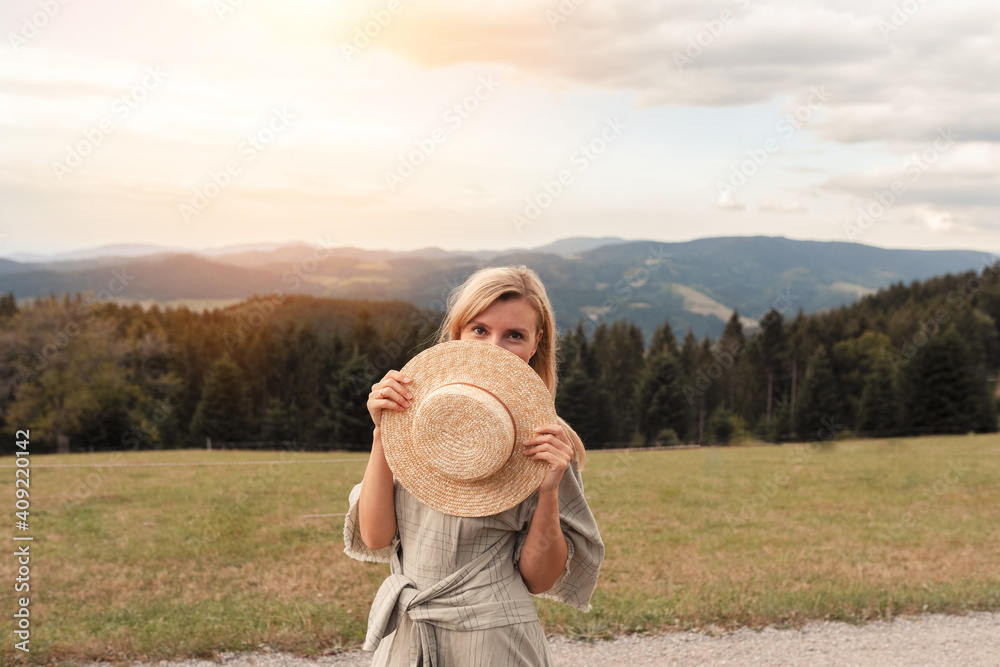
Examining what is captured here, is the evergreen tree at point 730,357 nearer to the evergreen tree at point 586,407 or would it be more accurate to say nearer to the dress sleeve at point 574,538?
the evergreen tree at point 586,407

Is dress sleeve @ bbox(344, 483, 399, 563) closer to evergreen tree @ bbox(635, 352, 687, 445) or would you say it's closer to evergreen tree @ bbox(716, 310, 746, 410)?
evergreen tree @ bbox(635, 352, 687, 445)

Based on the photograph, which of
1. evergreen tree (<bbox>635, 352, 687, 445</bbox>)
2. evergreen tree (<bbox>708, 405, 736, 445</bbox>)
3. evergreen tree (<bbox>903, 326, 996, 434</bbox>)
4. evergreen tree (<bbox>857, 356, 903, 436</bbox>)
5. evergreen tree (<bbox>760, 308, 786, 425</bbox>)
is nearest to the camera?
evergreen tree (<bbox>903, 326, 996, 434</bbox>)

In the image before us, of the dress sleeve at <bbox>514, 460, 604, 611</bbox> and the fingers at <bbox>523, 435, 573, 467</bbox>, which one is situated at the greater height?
the fingers at <bbox>523, 435, 573, 467</bbox>

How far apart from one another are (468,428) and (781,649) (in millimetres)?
5810

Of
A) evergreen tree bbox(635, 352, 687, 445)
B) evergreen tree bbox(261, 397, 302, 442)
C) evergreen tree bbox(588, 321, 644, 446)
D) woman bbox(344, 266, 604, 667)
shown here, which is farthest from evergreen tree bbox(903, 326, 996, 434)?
woman bbox(344, 266, 604, 667)

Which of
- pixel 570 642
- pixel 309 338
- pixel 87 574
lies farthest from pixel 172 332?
pixel 570 642

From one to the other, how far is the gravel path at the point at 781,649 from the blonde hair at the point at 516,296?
14.8 ft

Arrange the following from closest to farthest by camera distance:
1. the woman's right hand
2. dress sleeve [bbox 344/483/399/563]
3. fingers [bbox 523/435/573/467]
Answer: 1. fingers [bbox 523/435/573/467]
2. the woman's right hand
3. dress sleeve [bbox 344/483/399/563]

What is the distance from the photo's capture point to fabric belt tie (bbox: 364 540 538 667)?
91.4 inches

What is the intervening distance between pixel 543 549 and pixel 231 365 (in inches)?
2183

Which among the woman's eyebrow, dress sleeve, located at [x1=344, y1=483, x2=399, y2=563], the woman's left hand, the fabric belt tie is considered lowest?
the fabric belt tie

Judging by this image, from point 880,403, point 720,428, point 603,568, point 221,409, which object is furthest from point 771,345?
point 603,568

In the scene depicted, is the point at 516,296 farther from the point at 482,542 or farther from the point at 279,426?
the point at 279,426

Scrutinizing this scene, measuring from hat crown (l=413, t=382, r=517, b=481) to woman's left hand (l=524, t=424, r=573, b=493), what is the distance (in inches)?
2.6
